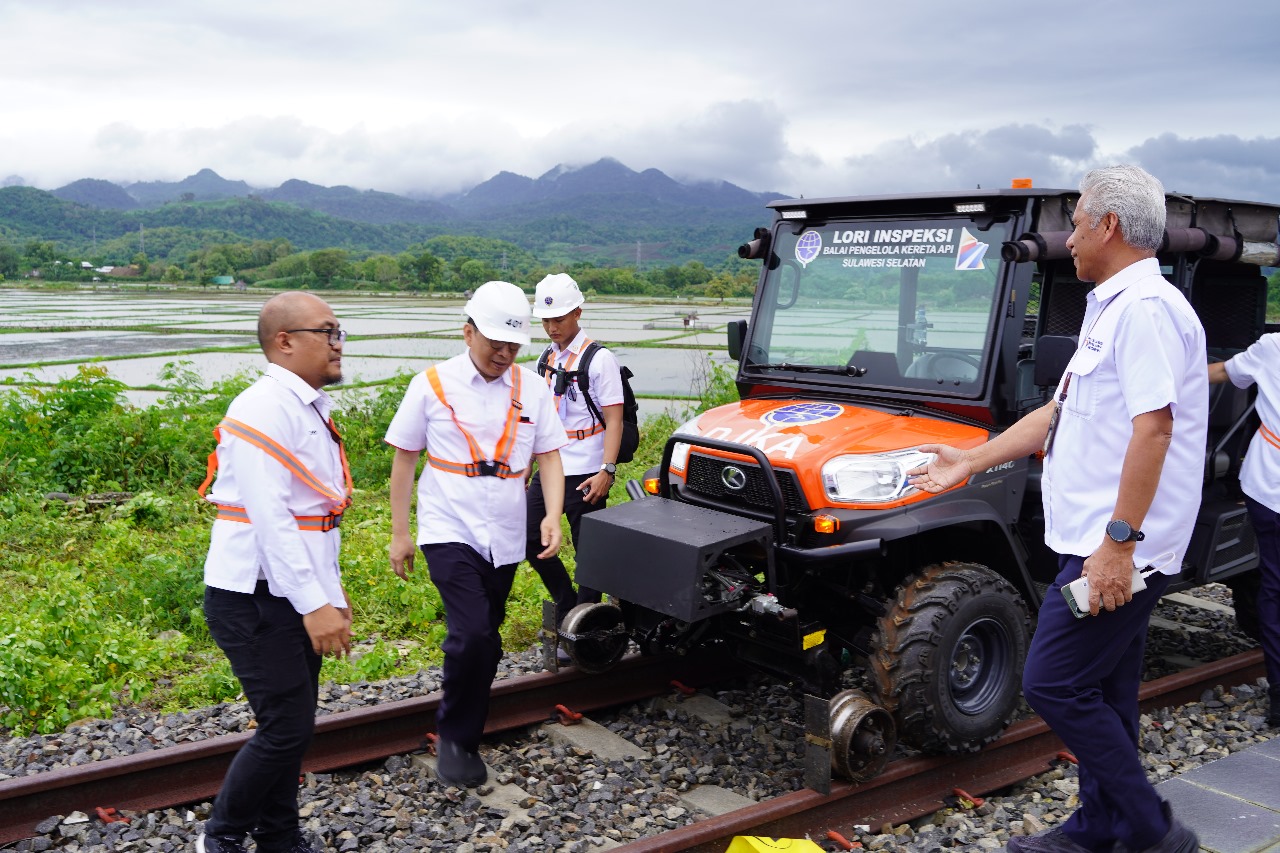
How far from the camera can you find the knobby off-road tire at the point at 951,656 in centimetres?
460

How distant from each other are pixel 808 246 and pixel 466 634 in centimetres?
273

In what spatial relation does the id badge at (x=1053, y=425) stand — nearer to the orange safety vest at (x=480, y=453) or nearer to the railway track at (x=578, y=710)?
the railway track at (x=578, y=710)

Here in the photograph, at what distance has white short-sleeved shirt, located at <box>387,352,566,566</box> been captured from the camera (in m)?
4.54

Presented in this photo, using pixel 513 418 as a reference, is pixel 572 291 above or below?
above

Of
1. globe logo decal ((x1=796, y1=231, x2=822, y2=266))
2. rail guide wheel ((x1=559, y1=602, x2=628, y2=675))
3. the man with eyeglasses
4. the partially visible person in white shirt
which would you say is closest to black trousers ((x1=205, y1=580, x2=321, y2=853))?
the man with eyeglasses

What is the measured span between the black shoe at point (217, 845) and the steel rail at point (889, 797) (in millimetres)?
1343

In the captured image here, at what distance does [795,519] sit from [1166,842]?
72.5 inches

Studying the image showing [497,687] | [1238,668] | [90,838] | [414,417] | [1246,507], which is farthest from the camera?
[1238,668]

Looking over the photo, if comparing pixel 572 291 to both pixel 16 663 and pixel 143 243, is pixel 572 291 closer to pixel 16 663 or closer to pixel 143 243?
pixel 16 663

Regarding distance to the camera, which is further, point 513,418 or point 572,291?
point 572,291

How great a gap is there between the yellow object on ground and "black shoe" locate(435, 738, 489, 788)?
4.05 ft

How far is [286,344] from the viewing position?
142 inches

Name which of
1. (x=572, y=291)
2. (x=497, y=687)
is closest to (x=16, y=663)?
(x=497, y=687)

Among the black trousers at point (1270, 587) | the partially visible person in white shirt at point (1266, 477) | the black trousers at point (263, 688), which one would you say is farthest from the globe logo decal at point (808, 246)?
the black trousers at point (263, 688)
